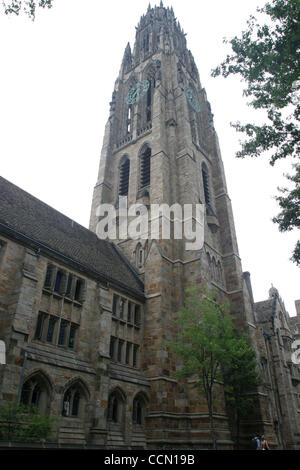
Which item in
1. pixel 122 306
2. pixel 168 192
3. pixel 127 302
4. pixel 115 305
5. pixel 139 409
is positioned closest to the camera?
pixel 139 409

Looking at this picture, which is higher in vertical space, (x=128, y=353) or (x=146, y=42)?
(x=146, y=42)

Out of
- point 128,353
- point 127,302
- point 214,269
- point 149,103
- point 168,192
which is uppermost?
point 149,103

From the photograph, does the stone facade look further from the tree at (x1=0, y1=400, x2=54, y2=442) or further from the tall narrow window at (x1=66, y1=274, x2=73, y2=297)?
the tree at (x1=0, y1=400, x2=54, y2=442)

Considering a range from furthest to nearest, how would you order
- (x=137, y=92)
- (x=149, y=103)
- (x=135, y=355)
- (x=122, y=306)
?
(x=137, y=92) < (x=149, y=103) < (x=122, y=306) < (x=135, y=355)

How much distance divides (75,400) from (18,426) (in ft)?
17.2

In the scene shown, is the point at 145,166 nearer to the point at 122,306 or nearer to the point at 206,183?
the point at 206,183

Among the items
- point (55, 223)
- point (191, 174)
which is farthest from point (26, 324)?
point (191, 174)

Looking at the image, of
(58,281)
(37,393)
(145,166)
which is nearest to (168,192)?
(145,166)

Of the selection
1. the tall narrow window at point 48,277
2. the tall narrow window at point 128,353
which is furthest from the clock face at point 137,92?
the tall narrow window at point 128,353

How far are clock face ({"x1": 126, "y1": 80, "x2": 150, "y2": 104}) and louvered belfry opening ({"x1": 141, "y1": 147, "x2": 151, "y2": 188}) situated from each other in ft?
33.3

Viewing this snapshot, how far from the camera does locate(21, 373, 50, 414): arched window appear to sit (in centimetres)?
1495

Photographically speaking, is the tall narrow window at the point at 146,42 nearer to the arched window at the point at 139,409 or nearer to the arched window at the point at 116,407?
the arched window at the point at 139,409

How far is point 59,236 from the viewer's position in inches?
854

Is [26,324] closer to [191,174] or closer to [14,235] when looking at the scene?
[14,235]
